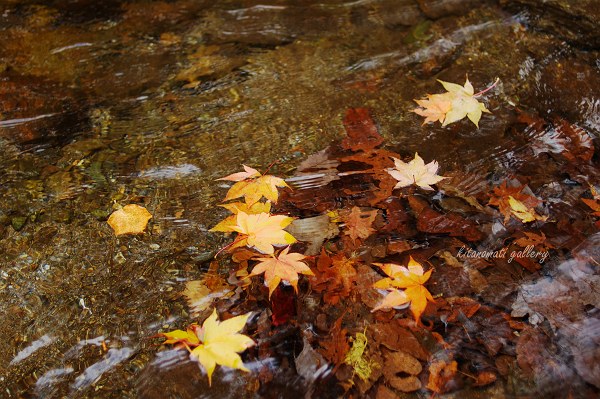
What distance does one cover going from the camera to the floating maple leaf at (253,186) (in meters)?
2.70

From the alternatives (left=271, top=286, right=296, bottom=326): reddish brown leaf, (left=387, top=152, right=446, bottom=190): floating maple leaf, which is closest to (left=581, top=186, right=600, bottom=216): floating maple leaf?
(left=387, top=152, right=446, bottom=190): floating maple leaf

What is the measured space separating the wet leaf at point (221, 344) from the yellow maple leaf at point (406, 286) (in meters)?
0.66

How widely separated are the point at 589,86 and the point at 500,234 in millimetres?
1758

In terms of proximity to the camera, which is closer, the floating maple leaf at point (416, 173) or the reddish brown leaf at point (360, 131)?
the floating maple leaf at point (416, 173)

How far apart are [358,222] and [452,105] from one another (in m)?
1.44

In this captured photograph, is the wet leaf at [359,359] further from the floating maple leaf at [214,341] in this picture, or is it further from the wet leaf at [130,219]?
the wet leaf at [130,219]

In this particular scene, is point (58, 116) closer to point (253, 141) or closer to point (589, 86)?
point (253, 141)

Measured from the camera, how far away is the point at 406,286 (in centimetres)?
227

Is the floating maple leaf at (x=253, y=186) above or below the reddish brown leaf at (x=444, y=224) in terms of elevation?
above

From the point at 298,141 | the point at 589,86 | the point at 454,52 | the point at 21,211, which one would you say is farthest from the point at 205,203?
the point at 589,86

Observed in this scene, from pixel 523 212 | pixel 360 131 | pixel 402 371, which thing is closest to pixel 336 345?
pixel 402 371

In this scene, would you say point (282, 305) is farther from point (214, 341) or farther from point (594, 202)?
point (594, 202)

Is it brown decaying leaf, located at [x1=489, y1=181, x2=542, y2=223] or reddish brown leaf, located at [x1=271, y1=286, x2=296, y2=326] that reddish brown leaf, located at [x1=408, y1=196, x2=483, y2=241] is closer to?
brown decaying leaf, located at [x1=489, y1=181, x2=542, y2=223]

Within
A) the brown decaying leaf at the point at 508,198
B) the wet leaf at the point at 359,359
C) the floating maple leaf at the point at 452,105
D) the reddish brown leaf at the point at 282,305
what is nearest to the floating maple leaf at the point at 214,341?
the reddish brown leaf at the point at 282,305
